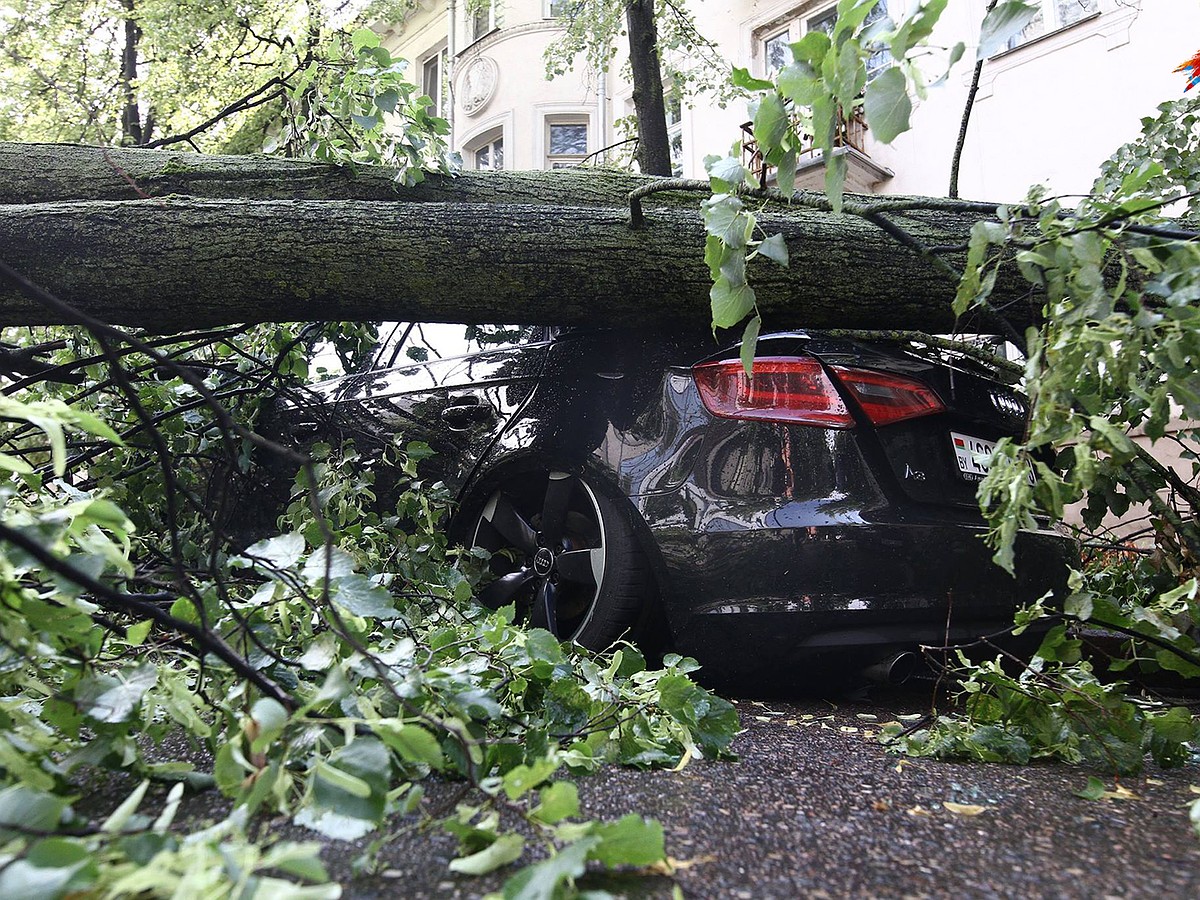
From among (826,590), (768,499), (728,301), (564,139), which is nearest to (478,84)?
(564,139)

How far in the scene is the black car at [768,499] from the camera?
2.59m

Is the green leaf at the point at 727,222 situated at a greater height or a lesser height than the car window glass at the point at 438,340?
greater

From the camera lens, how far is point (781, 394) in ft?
8.85

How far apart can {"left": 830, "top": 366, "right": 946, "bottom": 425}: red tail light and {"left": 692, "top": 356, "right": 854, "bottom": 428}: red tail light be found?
0.18ft

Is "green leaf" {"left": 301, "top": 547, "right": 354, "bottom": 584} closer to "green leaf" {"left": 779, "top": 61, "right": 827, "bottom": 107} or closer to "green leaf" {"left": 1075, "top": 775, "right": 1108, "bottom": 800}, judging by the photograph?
"green leaf" {"left": 779, "top": 61, "right": 827, "bottom": 107}

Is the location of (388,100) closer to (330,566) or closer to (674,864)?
(330,566)

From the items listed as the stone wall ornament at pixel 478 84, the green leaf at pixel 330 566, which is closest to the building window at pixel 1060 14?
the stone wall ornament at pixel 478 84

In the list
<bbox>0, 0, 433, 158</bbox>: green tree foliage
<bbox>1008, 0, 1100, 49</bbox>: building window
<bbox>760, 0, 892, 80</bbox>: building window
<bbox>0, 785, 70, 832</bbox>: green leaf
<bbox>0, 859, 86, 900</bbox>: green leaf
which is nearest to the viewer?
<bbox>0, 859, 86, 900</bbox>: green leaf

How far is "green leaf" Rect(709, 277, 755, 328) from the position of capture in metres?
1.75

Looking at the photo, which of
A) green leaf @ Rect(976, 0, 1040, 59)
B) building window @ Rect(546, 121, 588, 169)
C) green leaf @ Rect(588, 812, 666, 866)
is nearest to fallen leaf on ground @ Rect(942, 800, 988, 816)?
green leaf @ Rect(588, 812, 666, 866)

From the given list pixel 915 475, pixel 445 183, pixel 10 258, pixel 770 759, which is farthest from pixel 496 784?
pixel 445 183

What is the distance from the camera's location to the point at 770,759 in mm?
1959

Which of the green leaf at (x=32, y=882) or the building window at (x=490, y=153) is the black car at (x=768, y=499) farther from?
the building window at (x=490, y=153)

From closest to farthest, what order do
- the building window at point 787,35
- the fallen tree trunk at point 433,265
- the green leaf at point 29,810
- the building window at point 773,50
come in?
the green leaf at point 29,810 < the fallen tree trunk at point 433,265 < the building window at point 787,35 < the building window at point 773,50
